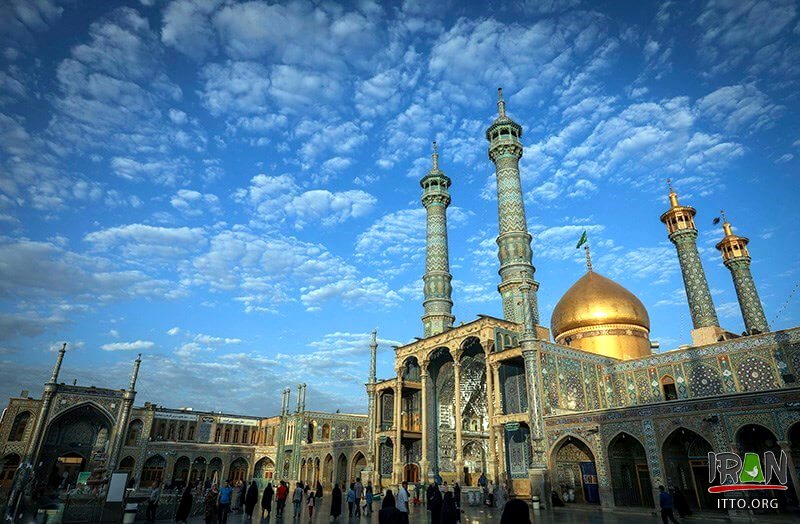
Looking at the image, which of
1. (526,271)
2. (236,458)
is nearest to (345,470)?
(236,458)

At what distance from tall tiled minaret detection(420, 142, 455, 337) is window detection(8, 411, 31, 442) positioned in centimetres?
3159

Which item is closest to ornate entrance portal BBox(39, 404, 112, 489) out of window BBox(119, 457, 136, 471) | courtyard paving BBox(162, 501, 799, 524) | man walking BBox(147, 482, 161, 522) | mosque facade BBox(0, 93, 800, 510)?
mosque facade BBox(0, 93, 800, 510)

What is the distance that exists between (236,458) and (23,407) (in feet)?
58.6

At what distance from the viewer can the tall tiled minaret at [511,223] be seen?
27844mm

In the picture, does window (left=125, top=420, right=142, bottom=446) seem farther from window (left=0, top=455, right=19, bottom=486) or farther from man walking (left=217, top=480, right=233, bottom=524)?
man walking (left=217, top=480, right=233, bottom=524)

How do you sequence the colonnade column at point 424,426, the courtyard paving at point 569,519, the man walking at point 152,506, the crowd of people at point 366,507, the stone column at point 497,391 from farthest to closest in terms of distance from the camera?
the colonnade column at point 424,426, the stone column at point 497,391, the man walking at point 152,506, the courtyard paving at point 569,519, the crowd of people at point 366,507

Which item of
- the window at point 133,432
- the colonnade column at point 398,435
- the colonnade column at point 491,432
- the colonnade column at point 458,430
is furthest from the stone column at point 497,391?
the window at point 133,432

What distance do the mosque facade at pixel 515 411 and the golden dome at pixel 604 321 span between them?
3.5 inches

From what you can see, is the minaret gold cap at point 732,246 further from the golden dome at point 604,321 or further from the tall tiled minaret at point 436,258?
the tall tiled minaret at point 436,258

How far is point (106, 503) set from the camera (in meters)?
13.2

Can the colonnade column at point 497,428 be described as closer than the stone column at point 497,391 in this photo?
Yes

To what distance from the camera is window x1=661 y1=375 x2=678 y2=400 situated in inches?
904

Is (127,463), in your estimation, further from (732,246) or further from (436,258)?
(732,246)

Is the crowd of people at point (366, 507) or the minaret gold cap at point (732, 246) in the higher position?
the minaret gold cap at point (732, 246)
